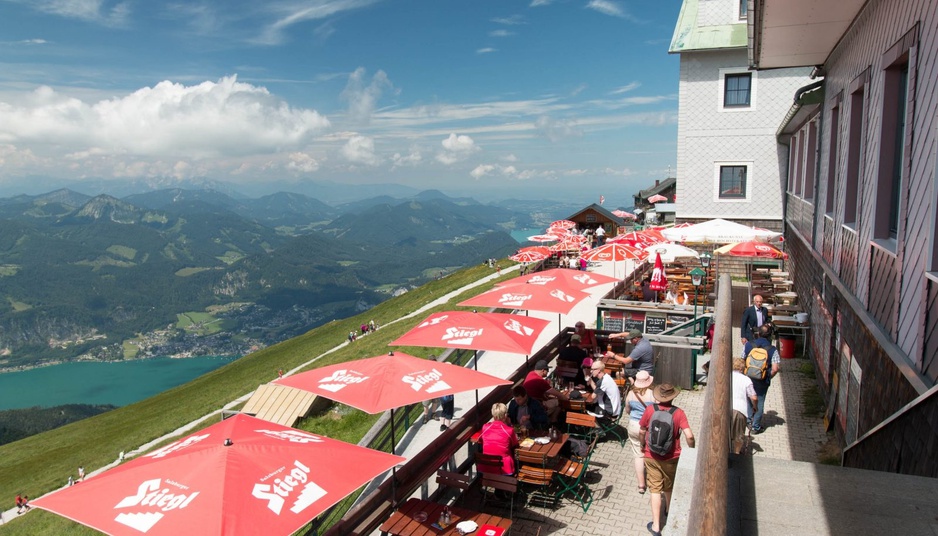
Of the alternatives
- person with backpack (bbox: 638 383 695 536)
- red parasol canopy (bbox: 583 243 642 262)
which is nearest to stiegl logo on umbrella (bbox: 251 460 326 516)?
person with backpack (bbox: 638 383 695 536)

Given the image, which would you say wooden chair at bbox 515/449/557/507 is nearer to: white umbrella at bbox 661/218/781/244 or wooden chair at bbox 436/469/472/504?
wooden chair at bbox 436/469/472/504

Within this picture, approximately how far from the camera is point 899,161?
24.6ft

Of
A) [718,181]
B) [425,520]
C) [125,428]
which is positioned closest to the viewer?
[425,520]

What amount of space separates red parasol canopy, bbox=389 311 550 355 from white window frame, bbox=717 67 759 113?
21675 millimetres

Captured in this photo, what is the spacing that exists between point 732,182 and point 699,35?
7091 millimetres

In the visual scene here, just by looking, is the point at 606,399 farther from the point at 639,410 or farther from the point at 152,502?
the point at 152,502

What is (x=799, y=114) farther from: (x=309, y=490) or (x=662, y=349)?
(x=309, y=490)

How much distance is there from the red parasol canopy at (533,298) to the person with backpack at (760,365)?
151 inches

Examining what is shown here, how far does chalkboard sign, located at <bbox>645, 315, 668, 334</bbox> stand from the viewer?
640 inches

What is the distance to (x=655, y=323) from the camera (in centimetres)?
1634

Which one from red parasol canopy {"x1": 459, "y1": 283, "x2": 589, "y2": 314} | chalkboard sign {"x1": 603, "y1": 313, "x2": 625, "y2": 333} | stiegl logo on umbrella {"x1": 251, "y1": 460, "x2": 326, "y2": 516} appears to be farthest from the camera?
chalkboard sign {"x1": 603, "y1": 313, "x2": 625, "y2": 333}

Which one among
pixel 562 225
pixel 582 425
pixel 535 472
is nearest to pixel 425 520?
pixel 535 472

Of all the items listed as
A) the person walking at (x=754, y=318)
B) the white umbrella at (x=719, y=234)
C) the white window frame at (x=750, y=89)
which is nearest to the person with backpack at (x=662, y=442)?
the person walking at (x=754, y=318)

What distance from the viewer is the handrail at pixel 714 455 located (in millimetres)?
2141
